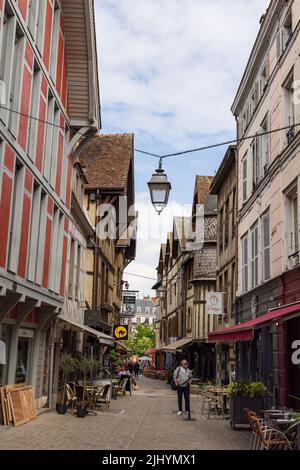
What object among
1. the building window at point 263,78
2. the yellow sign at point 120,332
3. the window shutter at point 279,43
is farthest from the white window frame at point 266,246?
the yellow sign at point 120,332

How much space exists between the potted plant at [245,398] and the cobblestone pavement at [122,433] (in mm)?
334

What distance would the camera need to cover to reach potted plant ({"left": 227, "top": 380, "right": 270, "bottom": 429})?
490 inches

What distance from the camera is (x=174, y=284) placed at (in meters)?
48.8

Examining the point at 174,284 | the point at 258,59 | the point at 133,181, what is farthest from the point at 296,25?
the point at 174,284

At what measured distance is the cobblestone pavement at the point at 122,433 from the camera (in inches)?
405

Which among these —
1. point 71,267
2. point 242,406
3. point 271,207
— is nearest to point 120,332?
point 71,267

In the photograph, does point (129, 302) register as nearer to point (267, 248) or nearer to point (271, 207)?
point (267, 248)

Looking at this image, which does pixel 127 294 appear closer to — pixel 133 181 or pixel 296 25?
pixel 133 181

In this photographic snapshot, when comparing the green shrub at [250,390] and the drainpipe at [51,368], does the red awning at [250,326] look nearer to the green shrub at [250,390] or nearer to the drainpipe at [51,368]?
the green shrub at [250,390]

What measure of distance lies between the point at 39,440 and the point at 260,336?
814 centimetres

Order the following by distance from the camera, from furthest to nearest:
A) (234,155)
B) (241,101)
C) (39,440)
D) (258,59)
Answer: (234,155) → (241,101) → (258,59) → (39,440)

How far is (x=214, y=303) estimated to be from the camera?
894 inches

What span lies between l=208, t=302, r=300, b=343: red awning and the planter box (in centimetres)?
128

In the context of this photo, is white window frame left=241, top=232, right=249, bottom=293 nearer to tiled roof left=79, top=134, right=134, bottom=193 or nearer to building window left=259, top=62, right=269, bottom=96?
building window left=259, top=62, right=269, bottom=96
